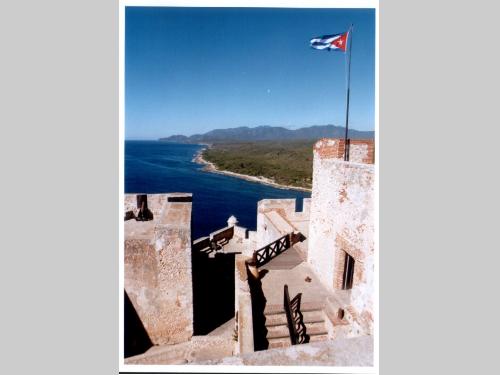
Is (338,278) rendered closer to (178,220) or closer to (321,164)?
(321,164)

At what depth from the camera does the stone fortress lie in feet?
21.6

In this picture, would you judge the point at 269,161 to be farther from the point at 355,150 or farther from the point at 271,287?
the point at 355,150

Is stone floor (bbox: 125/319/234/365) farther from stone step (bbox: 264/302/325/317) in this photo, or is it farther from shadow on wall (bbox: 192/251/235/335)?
stone step (bbox: 264/302/325/317)

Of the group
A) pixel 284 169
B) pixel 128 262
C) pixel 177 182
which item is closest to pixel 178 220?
pixel 128 262

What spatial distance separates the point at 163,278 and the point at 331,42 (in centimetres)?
753

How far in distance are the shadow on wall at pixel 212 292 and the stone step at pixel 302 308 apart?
2.22 m

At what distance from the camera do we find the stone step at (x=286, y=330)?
7449 millimetres

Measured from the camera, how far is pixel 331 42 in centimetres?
702

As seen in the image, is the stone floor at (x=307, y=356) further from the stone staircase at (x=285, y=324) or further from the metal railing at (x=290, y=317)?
the stone staircase at (x=285, y=324)

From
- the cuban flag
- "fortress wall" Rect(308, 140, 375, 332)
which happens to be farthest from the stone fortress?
the cuban flag

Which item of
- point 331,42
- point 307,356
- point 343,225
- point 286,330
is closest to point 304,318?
point 286,330

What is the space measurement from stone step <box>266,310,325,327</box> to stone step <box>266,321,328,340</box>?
0.08m

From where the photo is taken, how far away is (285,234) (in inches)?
475

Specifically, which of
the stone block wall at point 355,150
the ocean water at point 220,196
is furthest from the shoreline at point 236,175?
the stone block wall at point 355,150
